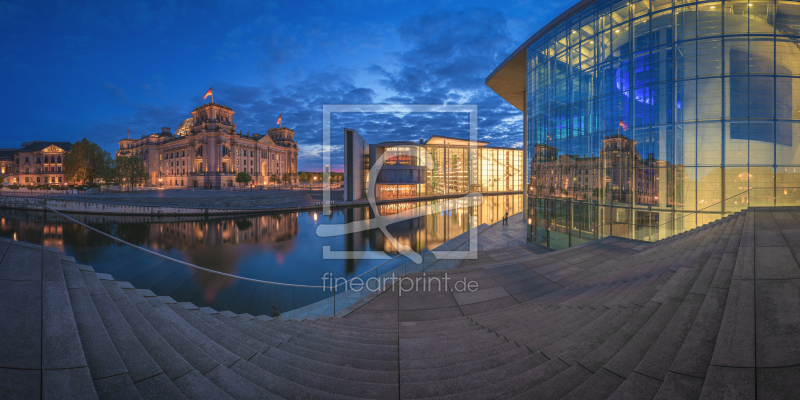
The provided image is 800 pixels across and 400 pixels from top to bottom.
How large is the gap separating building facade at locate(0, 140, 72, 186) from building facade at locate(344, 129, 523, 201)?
101 meters

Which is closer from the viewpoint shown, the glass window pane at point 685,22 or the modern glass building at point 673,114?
the modern glass building at point 673,114

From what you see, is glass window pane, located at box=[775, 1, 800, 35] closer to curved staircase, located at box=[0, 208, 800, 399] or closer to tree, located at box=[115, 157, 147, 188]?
curved staircase, located at box=[0, 208, 800, 399]

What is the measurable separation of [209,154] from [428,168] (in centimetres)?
6708

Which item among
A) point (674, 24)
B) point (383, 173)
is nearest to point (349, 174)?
point (383, 173)

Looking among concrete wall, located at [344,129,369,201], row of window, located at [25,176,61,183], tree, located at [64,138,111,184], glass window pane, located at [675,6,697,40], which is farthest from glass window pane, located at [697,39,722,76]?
row of window, located at [25,176,61,183]

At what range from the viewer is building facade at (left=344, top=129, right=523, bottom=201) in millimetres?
56062

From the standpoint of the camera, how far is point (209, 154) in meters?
86.4

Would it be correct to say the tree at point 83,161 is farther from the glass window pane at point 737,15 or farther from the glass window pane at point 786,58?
the glass window pane at point 786,58

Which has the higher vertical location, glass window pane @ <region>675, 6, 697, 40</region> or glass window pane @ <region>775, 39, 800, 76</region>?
glass window pane @ <region>675, 6, 697, 40</region>

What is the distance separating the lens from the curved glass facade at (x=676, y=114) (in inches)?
521

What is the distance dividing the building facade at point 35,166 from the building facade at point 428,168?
333 feet

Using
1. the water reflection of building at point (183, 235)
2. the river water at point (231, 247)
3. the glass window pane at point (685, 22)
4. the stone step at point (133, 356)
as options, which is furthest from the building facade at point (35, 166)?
the glass window pane at point (685, 22)

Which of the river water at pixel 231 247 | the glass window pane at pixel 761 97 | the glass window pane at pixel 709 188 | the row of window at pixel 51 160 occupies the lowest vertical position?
the river water at pixel 231 247

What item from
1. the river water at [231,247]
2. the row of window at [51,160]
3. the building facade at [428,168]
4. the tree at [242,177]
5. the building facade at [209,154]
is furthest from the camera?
the row of window at [51,160]
